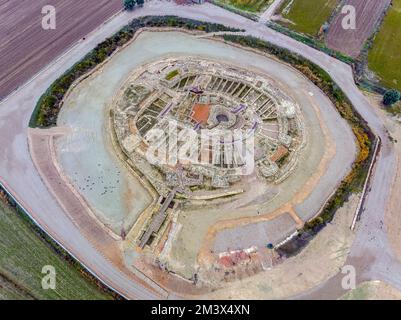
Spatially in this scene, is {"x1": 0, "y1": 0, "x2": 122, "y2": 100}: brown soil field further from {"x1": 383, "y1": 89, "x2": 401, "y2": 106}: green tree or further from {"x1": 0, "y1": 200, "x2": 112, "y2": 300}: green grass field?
{"x1": 383, "y1": 89, "x2": 401, "y2": 106}: green tree

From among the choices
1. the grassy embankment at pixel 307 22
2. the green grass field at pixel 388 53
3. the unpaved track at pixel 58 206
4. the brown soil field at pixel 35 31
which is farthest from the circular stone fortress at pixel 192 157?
the green grass field at pixel 388 53

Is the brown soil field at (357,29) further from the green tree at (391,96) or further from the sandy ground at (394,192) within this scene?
the sandy ground at (394,192)

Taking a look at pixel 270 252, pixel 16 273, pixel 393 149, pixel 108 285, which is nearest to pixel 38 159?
pixel 16 273

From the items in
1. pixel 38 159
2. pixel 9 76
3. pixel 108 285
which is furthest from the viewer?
pixel 9 76

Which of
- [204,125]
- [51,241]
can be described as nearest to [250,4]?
[204,125]

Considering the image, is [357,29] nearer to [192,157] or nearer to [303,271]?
[192,157]

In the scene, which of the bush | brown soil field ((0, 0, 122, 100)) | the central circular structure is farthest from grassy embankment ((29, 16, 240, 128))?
the central circular structure

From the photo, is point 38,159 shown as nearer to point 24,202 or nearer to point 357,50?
point 24,202
